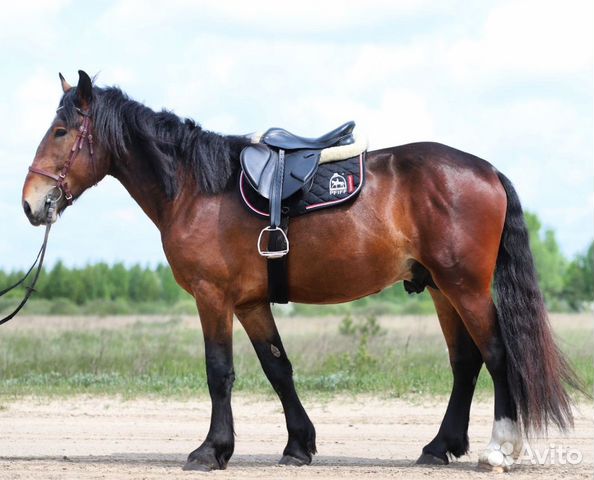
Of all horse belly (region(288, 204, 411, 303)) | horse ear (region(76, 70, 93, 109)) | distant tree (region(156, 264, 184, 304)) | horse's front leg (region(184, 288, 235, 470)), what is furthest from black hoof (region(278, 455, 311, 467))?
distant tree (region(156, 264, 184, 304))

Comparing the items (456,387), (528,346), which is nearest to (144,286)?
(456,387)

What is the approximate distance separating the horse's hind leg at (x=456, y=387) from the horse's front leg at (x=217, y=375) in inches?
57.8

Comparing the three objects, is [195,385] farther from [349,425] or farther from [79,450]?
[79,450]

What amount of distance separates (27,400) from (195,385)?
1930mm

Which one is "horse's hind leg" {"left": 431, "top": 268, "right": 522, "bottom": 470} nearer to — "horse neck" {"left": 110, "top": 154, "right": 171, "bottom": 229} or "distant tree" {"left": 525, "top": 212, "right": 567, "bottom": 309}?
"horse neck" {"left": 110, "top": 154, "right": 171, "bottom": 229}

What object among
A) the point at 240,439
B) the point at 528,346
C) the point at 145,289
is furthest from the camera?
the point at 145,289

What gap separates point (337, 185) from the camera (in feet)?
21.2

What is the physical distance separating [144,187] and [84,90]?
823 millimetres

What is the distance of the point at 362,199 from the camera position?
6.45m

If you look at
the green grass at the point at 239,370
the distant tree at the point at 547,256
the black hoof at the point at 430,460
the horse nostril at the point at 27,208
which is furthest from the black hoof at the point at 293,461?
the distant tree at the point at 547,256

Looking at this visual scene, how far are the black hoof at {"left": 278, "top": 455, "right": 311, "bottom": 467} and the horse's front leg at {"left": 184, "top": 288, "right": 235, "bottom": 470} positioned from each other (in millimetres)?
448

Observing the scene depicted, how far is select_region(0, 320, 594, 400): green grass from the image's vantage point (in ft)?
34.7

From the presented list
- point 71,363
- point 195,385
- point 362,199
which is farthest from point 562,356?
point 71,363

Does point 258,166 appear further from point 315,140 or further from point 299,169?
point 315,140
